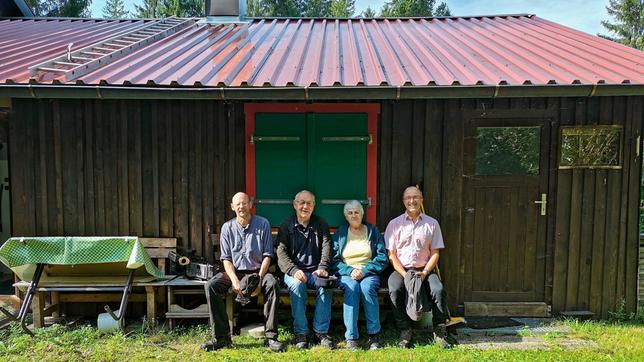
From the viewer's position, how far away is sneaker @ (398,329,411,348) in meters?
3.46

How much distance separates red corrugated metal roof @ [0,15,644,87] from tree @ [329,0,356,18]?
19619mm

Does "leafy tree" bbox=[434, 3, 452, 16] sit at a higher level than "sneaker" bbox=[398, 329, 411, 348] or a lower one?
higher

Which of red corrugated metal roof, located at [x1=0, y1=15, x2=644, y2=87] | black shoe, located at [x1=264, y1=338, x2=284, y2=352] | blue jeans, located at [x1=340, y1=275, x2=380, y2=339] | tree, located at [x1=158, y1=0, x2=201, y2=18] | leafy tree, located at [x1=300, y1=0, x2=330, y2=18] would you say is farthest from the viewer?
leafy tree, located at [x1=300, y1=0, x2=330, y2=18]

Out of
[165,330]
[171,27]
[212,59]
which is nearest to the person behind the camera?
[165,330]

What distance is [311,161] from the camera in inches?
162

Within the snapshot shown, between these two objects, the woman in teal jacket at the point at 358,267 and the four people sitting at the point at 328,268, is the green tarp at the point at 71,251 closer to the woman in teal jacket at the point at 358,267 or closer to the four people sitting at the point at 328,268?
the four people sitting at the point at 328,268

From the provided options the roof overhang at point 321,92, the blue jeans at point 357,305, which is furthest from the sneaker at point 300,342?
the roof overhang at point 321,92

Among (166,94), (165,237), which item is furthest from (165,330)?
(166,94)

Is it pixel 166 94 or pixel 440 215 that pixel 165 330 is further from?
pixel 440 215

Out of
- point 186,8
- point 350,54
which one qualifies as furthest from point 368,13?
point 350,54

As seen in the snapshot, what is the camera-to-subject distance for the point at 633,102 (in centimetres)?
398

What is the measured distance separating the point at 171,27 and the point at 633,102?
6103mm

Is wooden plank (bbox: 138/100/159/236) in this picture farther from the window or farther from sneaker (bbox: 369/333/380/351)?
the window

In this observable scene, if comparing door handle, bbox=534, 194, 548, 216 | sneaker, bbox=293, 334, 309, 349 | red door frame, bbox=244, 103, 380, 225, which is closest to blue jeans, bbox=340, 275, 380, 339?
sneaker, bbox=293, 334, 309, 349
